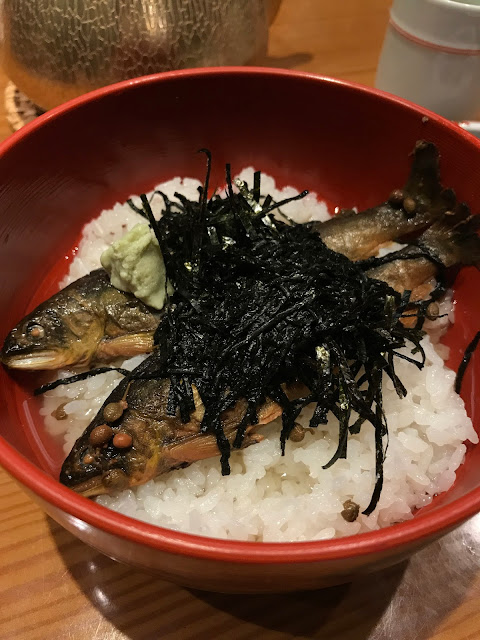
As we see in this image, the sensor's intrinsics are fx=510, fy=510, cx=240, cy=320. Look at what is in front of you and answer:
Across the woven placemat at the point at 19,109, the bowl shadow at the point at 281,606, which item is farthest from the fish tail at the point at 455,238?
the woven placemat at the point at 19,109

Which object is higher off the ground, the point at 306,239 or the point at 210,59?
the point at 210,59

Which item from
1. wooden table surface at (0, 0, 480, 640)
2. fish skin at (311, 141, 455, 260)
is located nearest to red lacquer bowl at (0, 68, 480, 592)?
fish skin at (311, 141, 455, 260)


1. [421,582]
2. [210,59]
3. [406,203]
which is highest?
[210,59]

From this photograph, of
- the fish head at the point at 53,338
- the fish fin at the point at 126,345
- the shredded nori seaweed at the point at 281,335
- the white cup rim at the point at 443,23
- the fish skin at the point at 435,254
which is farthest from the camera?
the white cup rim at the point at 443,23

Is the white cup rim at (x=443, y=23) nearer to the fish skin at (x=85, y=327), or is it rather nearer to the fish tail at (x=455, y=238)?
the fish tail at (x=455, y=238)

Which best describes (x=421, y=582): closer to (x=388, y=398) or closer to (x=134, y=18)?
(x=388, y=398)

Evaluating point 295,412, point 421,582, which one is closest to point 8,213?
point 295,412

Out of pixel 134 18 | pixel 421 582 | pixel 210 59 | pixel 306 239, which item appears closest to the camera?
pixel 421 582
